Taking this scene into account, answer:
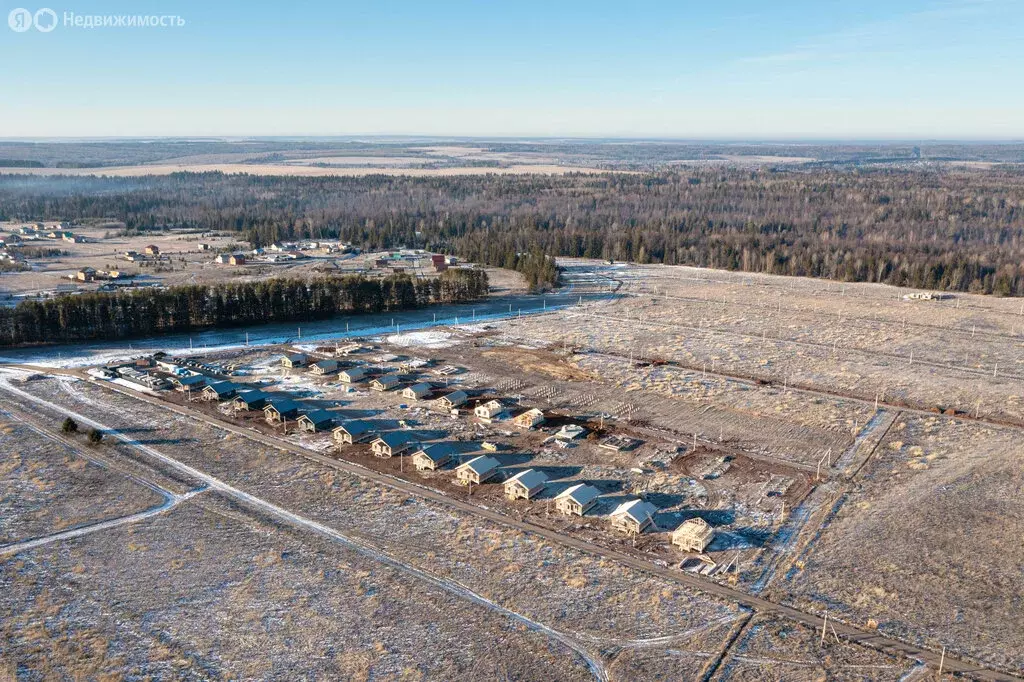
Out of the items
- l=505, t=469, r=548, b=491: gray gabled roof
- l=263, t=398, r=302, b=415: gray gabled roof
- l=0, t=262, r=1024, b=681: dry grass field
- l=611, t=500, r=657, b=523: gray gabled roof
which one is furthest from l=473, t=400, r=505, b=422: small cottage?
l=611, t=500, r=657, b=523: gray gabled roof

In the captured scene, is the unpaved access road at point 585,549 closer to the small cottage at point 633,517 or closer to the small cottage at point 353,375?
the small cottage at point 633,517

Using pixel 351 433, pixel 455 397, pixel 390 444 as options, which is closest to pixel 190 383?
pixel 351 433

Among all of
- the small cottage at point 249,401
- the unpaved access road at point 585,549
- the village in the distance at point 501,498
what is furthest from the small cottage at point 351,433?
the small cottage at point 249,401

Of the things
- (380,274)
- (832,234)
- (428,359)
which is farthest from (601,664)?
(832,234)

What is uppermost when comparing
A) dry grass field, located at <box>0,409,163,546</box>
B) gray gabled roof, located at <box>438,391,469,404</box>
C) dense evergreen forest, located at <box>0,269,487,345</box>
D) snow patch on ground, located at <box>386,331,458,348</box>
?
dense evergreen forest, located at <box>0,269,487,345</box>

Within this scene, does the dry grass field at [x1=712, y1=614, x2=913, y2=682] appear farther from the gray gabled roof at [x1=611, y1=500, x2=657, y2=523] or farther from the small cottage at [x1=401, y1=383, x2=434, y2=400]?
the small cottage at [x1=401, y1=383, x2=434, y2=400]

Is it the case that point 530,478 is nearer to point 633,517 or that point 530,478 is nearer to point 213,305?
point 633,517

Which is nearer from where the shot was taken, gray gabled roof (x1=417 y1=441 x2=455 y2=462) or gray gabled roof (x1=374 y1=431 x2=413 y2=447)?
gray gabled roof (x1=417 y1=441 x2=455 y2=462)
